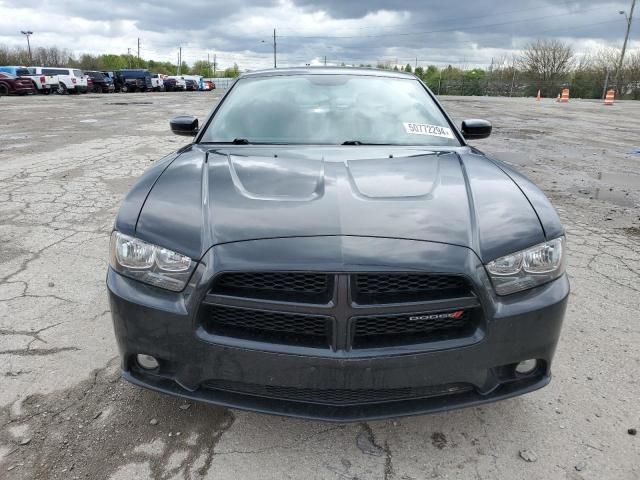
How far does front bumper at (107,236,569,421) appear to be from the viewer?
175 cm

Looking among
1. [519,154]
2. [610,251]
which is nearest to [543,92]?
[519,154]

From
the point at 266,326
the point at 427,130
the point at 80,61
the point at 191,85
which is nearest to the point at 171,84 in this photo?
the point at 191,85

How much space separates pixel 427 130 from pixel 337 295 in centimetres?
172

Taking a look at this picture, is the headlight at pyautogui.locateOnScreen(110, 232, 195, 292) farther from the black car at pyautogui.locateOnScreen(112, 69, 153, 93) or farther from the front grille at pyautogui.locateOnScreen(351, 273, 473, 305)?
the black car at pyautogui.locateOnScreen(112, 69, 153, 93)

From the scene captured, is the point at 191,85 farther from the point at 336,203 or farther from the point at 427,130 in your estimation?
the point at 336,203

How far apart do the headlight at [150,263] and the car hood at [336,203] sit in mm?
42

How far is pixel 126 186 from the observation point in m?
6.29

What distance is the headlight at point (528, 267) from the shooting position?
1.83 m

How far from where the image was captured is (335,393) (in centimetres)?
182

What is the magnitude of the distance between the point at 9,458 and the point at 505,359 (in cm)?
198

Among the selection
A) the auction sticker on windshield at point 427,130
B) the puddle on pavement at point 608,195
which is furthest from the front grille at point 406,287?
the puddle on pavement at point 608,195

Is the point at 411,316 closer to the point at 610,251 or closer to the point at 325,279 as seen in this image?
the point at 325,279

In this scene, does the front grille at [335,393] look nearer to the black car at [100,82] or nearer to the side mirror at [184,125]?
the side mirror at [184,125]

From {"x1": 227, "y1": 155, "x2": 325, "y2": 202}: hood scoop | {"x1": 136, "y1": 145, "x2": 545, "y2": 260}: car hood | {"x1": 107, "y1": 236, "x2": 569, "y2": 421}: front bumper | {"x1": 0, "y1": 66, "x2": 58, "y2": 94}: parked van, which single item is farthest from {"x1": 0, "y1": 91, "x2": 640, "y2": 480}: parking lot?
{"x1": 0, "y1": 66, "x2": 58, "y2": 94}: parked van
